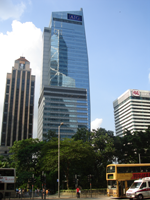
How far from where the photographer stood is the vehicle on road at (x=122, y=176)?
1002 inches

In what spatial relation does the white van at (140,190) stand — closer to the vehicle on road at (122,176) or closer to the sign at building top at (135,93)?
the vehicle on road at (122,176)

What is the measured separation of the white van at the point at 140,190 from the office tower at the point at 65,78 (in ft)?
336

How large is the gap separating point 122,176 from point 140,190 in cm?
389

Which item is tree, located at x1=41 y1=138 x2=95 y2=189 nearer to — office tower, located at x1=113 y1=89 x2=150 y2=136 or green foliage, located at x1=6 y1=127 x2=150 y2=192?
green foliage, located at x1=6 y1=127 x2=150 y2=192

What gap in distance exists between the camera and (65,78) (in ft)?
491

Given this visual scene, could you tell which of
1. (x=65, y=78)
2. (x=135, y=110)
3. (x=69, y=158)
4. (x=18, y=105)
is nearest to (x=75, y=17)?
(x=65, y=78)

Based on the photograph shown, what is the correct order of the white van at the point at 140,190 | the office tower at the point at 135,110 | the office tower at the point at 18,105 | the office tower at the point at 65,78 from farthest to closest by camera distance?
the office tower at the point at 135,110
the office tower at the point at 18,105
the office tower at the point at 65,78
the white van at the point at 140,190

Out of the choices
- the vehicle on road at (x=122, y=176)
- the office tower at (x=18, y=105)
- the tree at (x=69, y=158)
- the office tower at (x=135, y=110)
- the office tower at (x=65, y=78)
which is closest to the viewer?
the vehicle on road at (x=122, y=176)

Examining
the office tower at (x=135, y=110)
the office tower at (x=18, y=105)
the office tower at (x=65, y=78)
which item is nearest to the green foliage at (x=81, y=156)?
the office tower at (x=65, y=78)

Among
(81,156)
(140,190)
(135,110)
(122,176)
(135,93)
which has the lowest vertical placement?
(140,190)

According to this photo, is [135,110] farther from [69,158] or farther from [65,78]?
[69,158]

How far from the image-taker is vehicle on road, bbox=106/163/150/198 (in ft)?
83.5

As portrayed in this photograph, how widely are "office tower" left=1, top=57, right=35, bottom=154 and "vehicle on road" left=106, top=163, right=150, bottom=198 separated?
11162 cm

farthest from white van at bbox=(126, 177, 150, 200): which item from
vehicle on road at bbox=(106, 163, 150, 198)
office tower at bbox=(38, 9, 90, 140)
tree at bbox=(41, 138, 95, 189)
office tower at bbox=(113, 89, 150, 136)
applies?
office tower at bbox=(113, 89, 150, 136)
